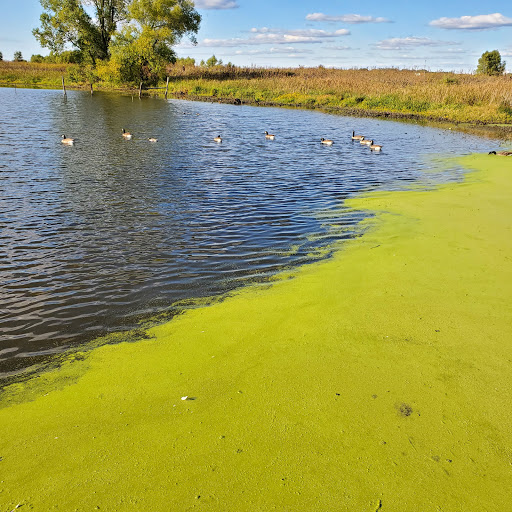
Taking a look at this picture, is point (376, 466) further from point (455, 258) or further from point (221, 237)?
point (221, 237)

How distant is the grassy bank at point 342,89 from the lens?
31406mm

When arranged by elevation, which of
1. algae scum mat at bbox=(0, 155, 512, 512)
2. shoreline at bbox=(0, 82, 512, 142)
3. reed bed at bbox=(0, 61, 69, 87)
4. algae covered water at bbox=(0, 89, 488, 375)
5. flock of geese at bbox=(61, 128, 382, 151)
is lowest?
algae scum mat at bbox=(0, 155, 512, 512)

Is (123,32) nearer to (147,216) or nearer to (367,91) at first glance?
(367,91)

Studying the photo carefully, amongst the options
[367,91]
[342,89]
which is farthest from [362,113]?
[342,89]

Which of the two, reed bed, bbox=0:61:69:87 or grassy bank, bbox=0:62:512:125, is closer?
grassy bank, bbox=0:62:512:125

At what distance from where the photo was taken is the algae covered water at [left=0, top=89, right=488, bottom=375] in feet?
17.6

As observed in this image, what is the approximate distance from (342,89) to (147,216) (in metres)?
36.7

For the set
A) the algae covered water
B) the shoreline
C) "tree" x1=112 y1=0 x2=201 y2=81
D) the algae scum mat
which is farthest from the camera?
"tree" x1=112 y1=0 x2=201 y2=81

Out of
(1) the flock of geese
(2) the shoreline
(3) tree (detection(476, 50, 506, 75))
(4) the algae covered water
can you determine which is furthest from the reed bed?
(3) tree (detection(476, 50, 506, 75))

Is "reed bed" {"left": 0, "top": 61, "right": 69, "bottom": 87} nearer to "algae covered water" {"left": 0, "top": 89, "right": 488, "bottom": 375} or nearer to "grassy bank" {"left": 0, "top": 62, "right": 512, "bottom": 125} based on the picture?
"grassy bank" {"left": 0, "top": 62, "right": 512, "bottom": 125}

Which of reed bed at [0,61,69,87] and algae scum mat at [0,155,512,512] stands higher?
reed bed at [0,61,69,87]

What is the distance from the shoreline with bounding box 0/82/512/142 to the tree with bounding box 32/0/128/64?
437cm

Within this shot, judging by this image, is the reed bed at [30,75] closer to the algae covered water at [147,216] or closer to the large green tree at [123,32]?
the large green tree at [123,32]

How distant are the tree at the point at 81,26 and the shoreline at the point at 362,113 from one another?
4368 millimetres
